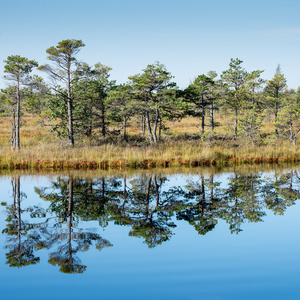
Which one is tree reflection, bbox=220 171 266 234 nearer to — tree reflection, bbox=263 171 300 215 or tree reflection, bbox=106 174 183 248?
tree reflection, bbox=263 171 300 215

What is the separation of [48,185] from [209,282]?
33.0 ft

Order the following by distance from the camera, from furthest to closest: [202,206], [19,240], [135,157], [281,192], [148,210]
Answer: [135,157]
[281,192]
[202,206]
[148,210]
[19,240]

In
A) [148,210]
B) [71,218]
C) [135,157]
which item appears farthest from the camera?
[135,157]

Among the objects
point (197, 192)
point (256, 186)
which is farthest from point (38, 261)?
point (256, 186)

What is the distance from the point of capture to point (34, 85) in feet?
80.5

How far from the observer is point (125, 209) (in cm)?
959

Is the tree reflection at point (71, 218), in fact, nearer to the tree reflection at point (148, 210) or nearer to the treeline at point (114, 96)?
the tree reflection at point (148, 210)

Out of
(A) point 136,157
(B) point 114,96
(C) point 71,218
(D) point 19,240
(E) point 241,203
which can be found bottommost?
(D) point 19,240

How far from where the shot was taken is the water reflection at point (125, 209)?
22.4 ft

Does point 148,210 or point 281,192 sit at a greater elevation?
point 281,192

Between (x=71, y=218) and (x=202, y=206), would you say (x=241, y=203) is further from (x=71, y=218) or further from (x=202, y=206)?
(x=71, y=218)

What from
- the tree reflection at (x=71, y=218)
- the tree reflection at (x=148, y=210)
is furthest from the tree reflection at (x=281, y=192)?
the tree reflection at (x=71, y=218)

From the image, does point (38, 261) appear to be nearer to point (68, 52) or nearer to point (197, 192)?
point (197, 192)

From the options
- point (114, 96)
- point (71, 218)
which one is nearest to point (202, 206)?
point (71, 218)
